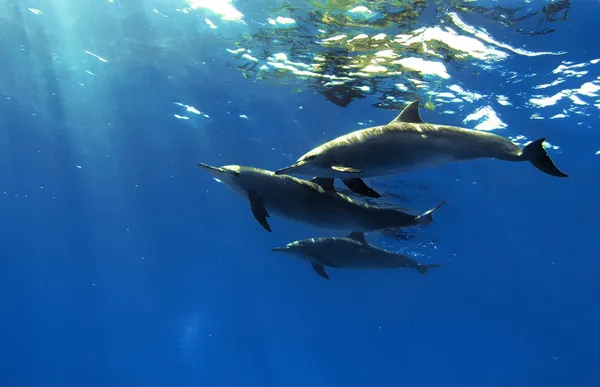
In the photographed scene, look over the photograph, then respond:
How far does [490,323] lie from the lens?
1259 inches

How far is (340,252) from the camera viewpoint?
304 inches

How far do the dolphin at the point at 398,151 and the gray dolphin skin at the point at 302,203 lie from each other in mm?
576

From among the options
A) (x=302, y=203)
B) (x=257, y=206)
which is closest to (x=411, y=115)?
(x=302, y=203)

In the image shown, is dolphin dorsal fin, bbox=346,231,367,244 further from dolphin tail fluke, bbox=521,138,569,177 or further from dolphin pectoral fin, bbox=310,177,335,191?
dolphin tail fluke, bbox=521,138,569,177

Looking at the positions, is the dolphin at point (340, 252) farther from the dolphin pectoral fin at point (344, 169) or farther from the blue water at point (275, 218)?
the blue water at point (275, 218)

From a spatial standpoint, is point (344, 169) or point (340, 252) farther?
point (340, 252)

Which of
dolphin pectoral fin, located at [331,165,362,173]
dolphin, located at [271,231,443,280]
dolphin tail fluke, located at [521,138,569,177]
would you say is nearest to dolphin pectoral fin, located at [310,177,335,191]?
dolphin pectoral fin, located at [331,165,362,173]

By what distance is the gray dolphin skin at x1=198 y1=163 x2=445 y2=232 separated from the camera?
536 cm

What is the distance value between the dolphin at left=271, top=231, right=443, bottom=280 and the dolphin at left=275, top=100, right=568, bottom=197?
3.04 meters

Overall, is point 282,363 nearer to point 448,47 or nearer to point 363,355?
point 363,355

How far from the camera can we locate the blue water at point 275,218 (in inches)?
451

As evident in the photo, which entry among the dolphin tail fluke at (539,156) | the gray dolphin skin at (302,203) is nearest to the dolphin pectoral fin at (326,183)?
the gray dolphin skin at (302,203)

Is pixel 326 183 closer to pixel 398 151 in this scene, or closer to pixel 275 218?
pixel 398 151

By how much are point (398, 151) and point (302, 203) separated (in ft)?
A: 4.77
